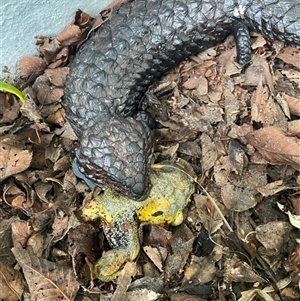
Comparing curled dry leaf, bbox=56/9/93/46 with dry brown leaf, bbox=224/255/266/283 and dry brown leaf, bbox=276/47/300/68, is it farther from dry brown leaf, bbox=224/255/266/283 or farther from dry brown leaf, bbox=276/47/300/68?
dry brown leaf, bbox=224/255/266/283

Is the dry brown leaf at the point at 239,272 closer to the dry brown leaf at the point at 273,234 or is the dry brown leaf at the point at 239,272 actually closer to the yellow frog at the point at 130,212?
the dry brown leaf at the point at 273,234

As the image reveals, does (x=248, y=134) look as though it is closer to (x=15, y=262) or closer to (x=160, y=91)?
(x=160, y=91)

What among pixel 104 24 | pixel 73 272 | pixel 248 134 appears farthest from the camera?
pixel 104 24

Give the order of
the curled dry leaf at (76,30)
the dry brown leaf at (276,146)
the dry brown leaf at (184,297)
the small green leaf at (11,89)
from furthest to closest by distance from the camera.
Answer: the curled dry leaf at (76,30), the small green leaf at (11,89), the dry brown leaf at (276,146), the dry brown leaf at (184,297)

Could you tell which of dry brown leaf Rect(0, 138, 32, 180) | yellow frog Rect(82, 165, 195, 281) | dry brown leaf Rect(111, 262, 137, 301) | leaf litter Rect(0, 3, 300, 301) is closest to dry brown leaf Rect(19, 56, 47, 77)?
leaf litter Rect(0, 3, 300, 301)

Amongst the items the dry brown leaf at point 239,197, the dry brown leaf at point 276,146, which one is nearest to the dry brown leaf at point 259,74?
the dry brown leaf at point 276,146

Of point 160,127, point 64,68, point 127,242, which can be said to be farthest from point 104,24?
point 127,242

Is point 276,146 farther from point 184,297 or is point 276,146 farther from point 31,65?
point 31,65
